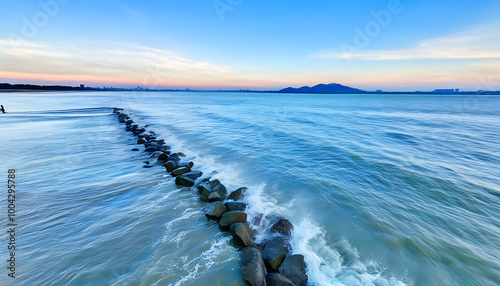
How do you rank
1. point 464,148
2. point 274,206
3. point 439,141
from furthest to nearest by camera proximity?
point 439,141, point 464,148, point 274,206

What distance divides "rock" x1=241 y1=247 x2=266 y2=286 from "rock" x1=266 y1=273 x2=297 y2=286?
15 centimetres

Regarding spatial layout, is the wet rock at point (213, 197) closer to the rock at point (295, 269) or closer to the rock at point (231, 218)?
the rock at point (231, 218)

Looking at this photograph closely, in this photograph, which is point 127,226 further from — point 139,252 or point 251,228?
point 251,228

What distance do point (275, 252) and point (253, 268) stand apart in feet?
3.23

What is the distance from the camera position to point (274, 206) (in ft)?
28.4

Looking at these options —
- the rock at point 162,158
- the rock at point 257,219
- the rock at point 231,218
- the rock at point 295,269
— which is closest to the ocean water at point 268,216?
the rock at point 257,219

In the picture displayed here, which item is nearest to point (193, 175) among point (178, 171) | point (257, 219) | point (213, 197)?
point (178, 171)

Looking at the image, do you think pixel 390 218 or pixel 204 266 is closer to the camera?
pixel 204 266

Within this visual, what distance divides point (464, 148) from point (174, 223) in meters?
23.3

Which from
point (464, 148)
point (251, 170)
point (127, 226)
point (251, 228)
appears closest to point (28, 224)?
point (127, 226)

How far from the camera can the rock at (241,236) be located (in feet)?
19.8

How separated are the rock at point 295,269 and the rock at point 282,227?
1.25 meters

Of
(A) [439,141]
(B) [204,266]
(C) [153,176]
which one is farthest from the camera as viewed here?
(A) [439,141]

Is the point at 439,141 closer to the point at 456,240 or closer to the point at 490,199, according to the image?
the point at 490,199
